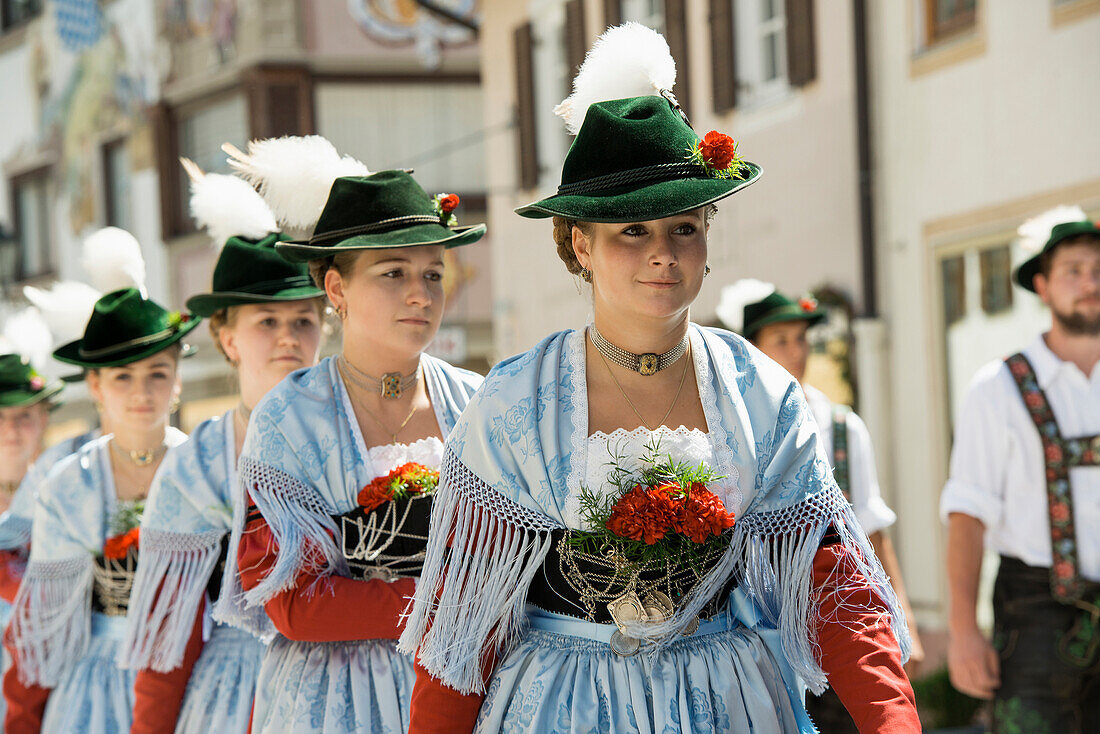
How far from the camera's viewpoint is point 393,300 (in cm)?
363

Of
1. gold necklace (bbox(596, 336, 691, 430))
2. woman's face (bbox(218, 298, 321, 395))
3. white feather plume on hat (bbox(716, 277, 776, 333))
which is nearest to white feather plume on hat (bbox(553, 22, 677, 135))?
gold necklace (bbox(596, 336, 691, 430))

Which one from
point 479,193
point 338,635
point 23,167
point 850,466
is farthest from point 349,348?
point 23,167

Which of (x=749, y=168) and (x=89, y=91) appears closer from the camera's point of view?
(x=749, y=168)

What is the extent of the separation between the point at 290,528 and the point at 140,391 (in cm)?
186

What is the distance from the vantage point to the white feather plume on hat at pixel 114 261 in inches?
207

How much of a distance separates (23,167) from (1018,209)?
1889cm

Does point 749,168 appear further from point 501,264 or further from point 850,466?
point 501,264

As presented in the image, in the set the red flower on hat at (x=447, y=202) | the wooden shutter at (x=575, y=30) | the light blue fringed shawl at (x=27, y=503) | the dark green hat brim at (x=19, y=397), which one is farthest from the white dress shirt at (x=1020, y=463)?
the wooden shutter at (x=575, y=30)

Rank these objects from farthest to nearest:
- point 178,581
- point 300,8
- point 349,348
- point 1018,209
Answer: point 300,8 < point 1018,209 < point 178,581 < point 349,348

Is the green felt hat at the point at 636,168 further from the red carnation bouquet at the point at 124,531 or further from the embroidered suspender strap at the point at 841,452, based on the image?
the embroidered suspender strap at the point at 841,452

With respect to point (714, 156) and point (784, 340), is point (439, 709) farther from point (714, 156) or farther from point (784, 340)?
point (784, 340)

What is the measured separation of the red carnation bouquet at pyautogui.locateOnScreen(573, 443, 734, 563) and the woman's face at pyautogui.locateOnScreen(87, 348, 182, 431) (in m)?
2.75

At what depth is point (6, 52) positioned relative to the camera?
24.1 meters

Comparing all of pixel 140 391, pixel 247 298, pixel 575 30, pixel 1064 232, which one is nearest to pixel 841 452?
pixel 1064 232
